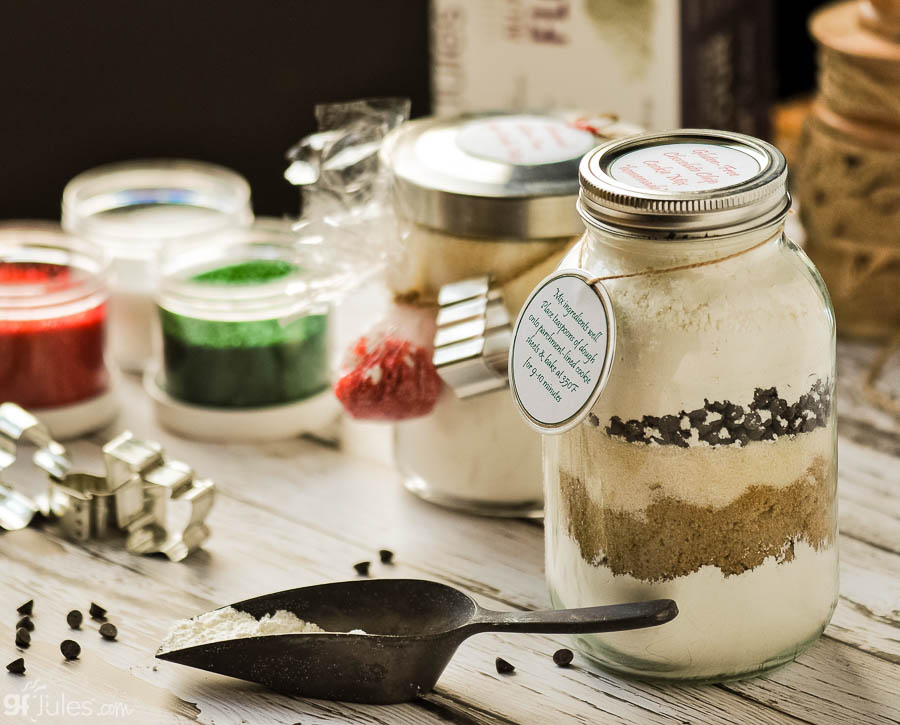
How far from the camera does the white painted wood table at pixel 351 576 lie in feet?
2.24

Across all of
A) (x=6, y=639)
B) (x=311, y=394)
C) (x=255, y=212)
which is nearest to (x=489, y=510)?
(x=311, y=394)

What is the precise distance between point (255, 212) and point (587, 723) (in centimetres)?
99

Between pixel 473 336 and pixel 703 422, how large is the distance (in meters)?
0.19

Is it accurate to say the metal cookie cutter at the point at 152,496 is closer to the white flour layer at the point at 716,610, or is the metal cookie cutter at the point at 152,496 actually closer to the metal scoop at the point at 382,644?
the metal scoop at the point at 382,644

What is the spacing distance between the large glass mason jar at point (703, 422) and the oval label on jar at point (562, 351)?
14mm

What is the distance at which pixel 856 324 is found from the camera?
1.08m

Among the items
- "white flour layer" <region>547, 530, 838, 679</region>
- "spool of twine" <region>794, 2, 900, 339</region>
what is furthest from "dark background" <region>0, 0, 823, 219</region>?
"white flour layer" <region>547, 530, 838, 679</region>

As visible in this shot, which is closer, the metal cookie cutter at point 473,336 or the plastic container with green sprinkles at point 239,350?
the metal cookie cutter at point 473,336

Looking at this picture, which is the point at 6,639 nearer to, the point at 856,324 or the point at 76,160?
the point at 856,324

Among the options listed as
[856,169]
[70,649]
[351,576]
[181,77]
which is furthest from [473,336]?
[181,77]

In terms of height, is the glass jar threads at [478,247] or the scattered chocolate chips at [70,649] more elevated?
the glass jar threads at [478,247]

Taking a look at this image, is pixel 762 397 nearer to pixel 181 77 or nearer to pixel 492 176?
pixel 492 176

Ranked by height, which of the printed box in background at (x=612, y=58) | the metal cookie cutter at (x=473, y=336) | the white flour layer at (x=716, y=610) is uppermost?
the printed box in background at (x=612, y=58)

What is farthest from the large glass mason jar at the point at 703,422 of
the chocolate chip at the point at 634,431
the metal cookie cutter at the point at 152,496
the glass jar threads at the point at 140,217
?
the glass jar threads at the point at 140,217
